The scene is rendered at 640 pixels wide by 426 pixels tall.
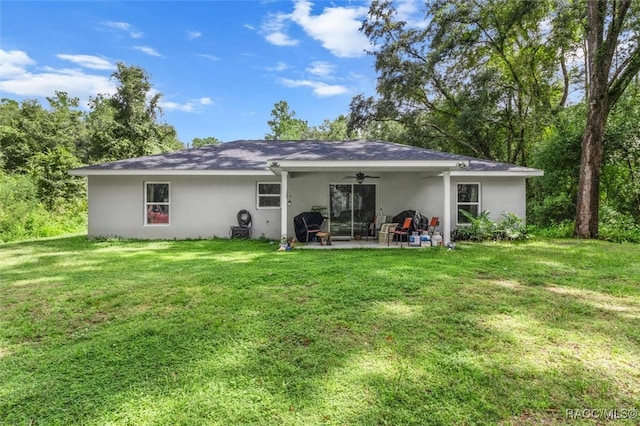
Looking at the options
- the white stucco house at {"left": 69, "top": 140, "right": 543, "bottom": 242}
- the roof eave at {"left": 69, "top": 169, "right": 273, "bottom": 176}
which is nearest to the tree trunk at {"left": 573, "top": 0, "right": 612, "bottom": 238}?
the white stucco house at {"left": 69, "top": 140, "right": 543, "bottom": 242}

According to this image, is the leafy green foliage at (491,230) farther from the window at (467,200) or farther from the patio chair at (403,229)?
the patio chair at (403,229)

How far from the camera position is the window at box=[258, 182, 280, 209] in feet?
36.1

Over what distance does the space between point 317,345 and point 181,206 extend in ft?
29.1

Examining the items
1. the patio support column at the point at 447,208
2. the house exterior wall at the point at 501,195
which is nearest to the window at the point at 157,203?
the patio support column at the point at 447,208

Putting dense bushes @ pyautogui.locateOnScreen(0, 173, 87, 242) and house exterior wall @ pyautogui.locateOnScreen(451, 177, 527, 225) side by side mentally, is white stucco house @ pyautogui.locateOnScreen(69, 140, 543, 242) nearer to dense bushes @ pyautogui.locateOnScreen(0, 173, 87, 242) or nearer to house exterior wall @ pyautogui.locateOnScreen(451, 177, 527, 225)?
house exterior wall @ pyautogui.locateOnScreen(451, 177, 527, 225)

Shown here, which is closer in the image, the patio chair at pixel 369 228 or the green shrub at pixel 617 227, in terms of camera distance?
the green shrub at pixel 617 227

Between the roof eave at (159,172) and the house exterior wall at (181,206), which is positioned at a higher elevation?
the roof eave at (159,172)

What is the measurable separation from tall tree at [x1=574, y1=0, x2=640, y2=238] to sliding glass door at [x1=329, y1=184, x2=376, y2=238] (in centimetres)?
692

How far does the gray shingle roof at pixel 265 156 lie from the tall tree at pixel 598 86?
1970mm

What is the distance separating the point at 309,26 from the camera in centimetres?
1811

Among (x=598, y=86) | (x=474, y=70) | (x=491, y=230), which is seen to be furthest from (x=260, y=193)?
(x=474, y=70)

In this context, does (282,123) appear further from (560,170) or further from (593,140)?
(593,140)

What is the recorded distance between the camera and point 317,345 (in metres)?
3.32

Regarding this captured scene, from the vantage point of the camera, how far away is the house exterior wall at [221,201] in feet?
35.2
